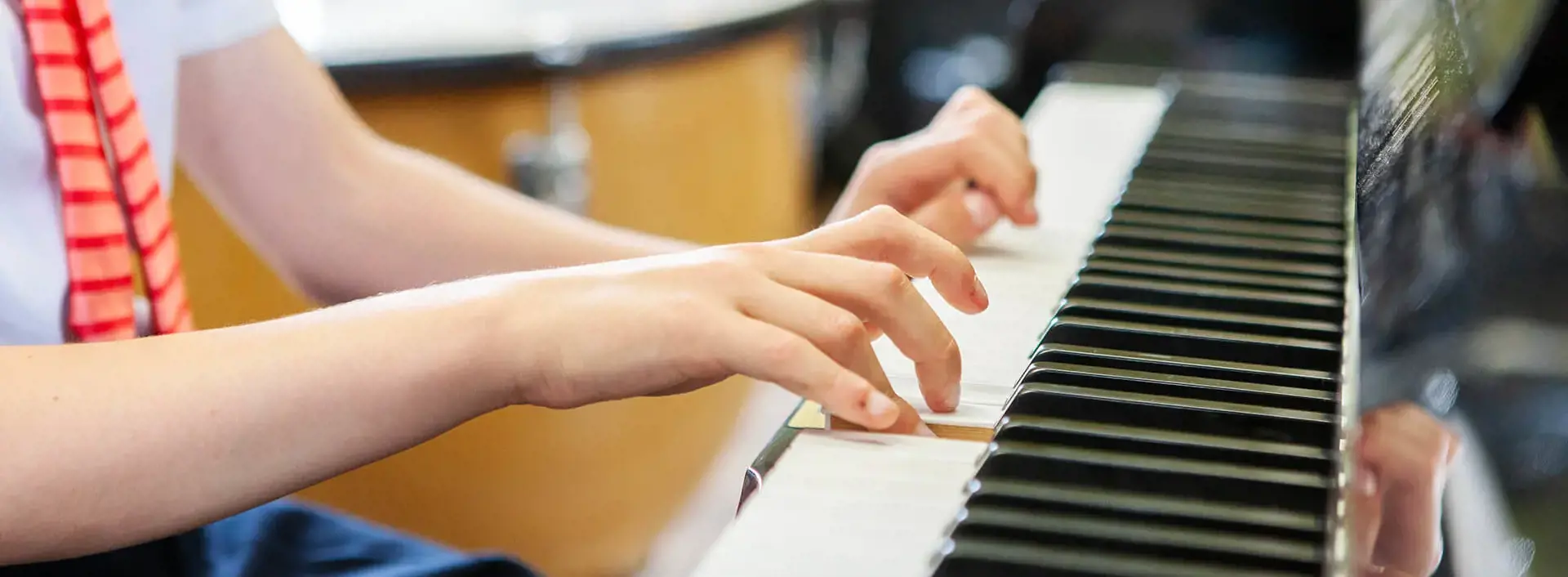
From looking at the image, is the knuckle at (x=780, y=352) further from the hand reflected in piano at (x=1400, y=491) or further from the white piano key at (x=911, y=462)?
the hand reflected in piano at (x=1400, y=491)

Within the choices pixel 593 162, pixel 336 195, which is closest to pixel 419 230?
pixel 336 195

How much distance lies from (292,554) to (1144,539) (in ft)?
1.74

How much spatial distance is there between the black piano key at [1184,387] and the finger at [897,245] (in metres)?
0.06

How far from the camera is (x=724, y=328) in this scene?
1.72 feet

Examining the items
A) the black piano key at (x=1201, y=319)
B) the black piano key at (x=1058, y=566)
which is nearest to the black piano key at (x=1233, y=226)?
the black piano key at (x=1201, y=319)

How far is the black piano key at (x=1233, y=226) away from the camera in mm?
743

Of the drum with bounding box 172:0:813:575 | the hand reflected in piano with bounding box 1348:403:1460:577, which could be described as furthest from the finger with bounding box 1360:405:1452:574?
the drum with bounding box 172:0:813:575

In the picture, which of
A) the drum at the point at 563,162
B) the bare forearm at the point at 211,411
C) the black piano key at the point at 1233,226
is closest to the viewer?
the bare forearm at the point at 211,411

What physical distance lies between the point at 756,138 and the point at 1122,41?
1013 millimetres

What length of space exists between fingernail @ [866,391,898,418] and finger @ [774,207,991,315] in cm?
8

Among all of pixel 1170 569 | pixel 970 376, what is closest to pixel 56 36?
pixel 970 376

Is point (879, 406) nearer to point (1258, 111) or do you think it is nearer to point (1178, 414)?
point (1178, 414)

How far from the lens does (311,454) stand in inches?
21.8

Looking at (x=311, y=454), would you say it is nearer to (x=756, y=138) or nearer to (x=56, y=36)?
(x=56, y=36)
